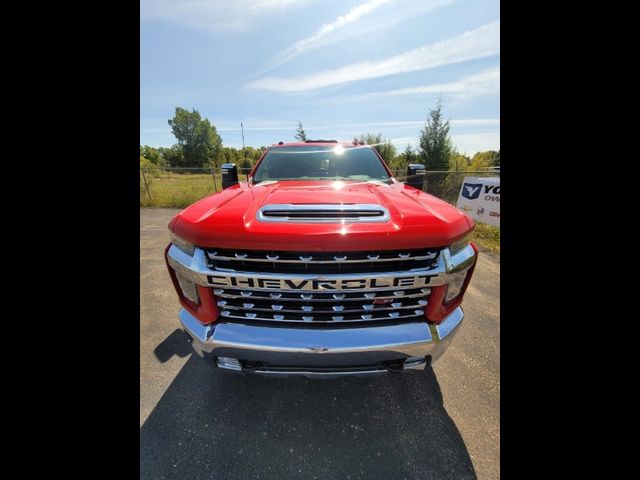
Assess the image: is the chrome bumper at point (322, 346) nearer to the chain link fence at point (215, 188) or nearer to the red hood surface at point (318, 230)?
the red hood surface at point (318, 230)

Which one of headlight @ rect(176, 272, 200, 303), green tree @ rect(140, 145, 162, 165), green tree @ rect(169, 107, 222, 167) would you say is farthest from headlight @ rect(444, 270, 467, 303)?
green tree @ rect(140, 145, 162, 165)

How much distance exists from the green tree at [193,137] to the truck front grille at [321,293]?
6462 cm

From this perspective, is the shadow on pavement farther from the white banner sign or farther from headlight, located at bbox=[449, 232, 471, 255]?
the white banner sign

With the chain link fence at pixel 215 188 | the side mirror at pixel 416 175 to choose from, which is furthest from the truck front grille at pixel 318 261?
the chain link fence at pixel 215 188

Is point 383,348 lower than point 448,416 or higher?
higher

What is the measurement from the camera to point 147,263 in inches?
195

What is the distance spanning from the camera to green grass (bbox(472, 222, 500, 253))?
19.6 feet

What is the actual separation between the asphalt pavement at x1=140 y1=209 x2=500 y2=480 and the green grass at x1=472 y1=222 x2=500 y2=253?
4.11 meters

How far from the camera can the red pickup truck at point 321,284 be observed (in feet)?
4.54
